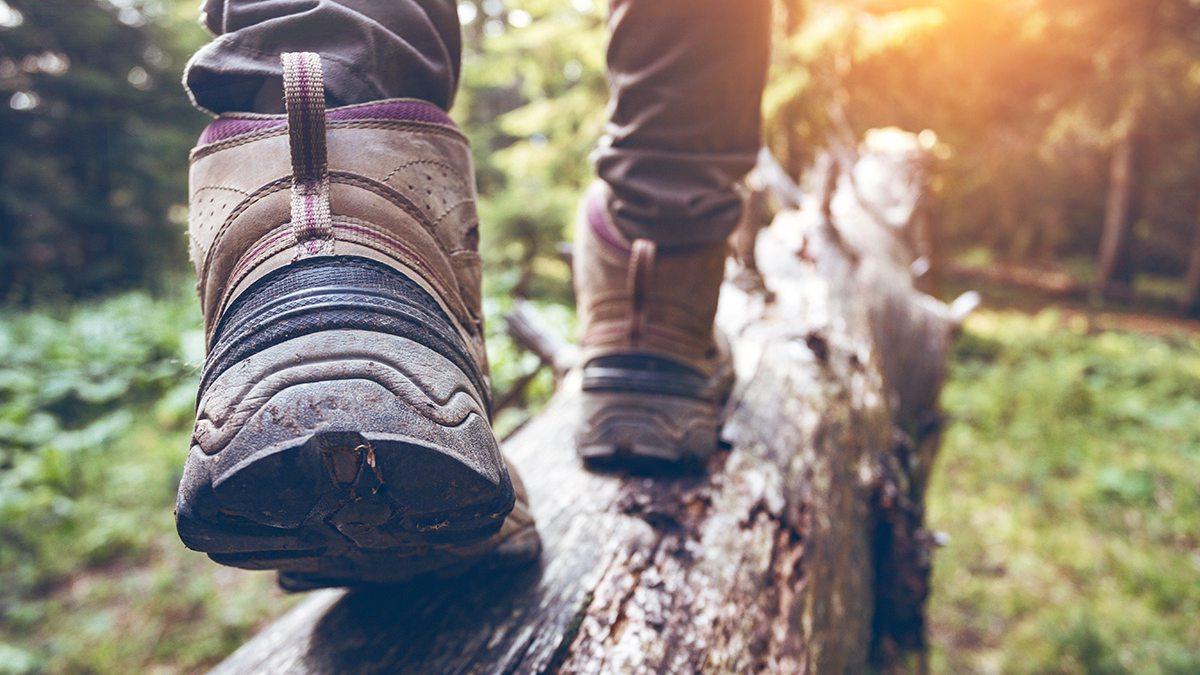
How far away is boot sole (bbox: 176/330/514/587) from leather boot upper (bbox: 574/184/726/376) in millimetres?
581

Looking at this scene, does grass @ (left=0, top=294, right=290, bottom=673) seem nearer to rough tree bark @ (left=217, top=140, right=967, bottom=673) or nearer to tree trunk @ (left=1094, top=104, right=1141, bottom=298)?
rough tree bark @ (left=217, top=140, right=967, bottom=673)

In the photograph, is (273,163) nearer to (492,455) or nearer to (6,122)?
(492,455)

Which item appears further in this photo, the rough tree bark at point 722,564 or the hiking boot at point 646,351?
the hiking boot at point 646,351

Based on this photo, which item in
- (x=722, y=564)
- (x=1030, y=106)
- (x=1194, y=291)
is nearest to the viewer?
(x=722, y=564)

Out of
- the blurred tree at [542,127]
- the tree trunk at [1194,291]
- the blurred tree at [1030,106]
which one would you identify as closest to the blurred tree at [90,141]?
the blurred tree at [542,127]

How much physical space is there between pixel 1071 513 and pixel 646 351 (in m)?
3.58

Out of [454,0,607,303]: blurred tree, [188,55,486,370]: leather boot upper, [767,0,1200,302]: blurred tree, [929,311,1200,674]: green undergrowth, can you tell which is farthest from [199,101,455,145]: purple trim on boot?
[454,0,607,303]: blurred tree

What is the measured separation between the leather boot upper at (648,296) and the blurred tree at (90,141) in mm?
8679

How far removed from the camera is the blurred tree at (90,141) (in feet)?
26.0

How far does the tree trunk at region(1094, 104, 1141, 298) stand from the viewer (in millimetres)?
8789

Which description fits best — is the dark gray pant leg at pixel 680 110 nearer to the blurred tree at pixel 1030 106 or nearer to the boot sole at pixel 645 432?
the boot sole at pixel 645 432

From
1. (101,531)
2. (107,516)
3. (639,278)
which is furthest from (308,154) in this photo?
(107,516)

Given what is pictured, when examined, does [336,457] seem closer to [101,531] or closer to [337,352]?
[337,352]

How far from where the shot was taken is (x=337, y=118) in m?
0.77
